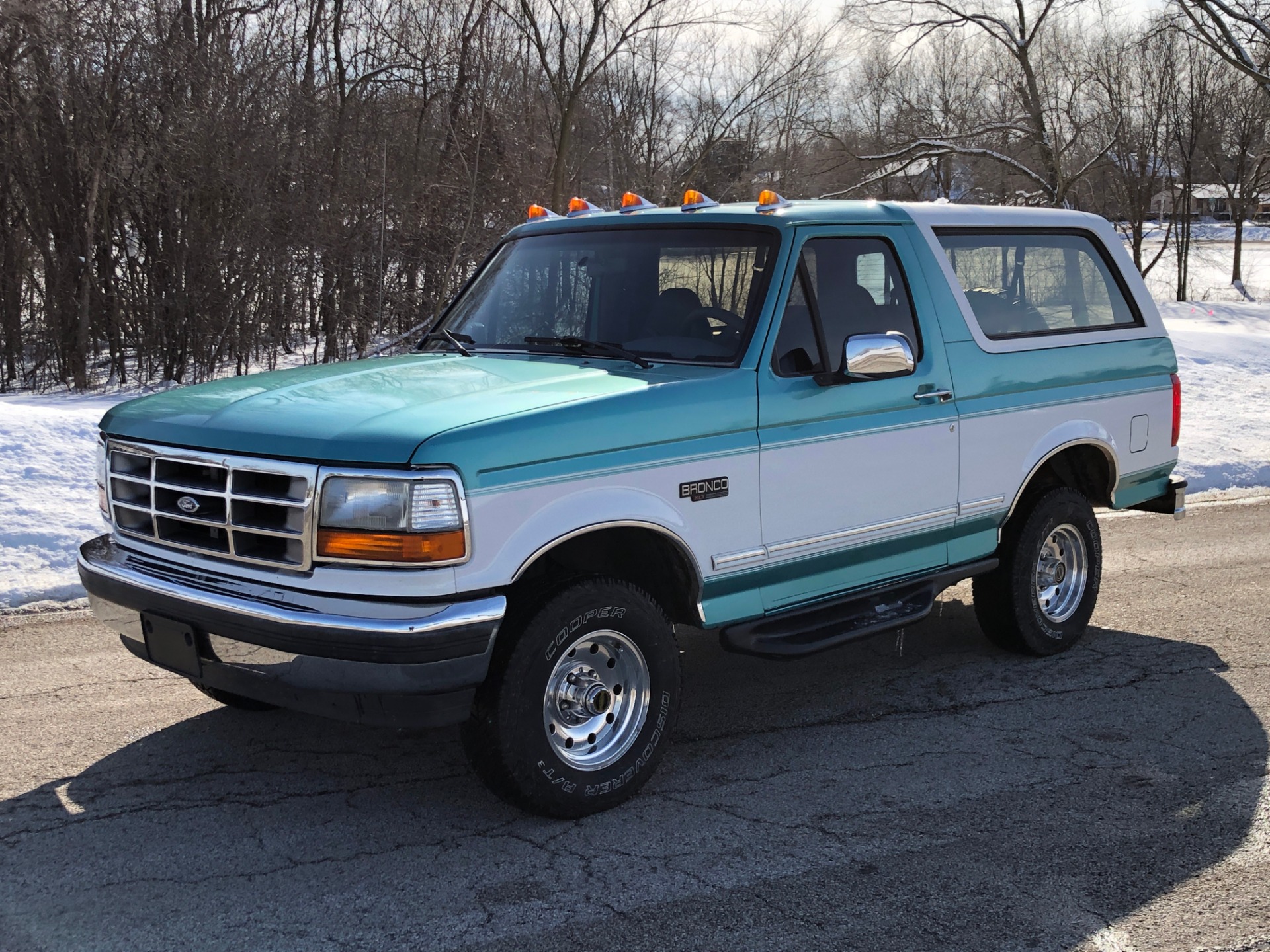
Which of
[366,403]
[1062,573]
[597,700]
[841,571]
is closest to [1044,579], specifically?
[1062,573]

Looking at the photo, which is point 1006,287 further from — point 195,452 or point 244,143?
point 244,143

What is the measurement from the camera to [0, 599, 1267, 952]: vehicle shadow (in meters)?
3.51

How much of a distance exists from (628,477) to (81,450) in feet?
20.6

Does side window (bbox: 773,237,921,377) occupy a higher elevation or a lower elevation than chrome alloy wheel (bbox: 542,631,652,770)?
higher

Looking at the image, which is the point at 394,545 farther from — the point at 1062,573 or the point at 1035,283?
the point at 1062,573

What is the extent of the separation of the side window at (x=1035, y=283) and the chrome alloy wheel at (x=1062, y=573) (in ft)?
3.61

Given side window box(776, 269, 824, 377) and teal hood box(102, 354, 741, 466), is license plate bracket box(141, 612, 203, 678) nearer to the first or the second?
teal hood box(102, 354, 741, 466)

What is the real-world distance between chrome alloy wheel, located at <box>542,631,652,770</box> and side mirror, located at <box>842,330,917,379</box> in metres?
1.42

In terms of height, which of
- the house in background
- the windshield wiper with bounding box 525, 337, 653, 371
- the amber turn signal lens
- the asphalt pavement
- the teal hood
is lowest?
the asphalt pavement

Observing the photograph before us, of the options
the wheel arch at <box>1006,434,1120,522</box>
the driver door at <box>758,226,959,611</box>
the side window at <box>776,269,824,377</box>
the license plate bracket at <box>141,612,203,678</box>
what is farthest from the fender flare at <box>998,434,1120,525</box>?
the license plate bracket at <box>141,612,203,678</box>

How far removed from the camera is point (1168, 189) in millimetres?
29000

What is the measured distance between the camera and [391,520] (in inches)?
145

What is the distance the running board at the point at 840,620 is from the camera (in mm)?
4680

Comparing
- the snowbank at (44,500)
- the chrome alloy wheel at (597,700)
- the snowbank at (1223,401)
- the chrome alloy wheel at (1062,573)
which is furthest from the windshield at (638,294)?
the snowbank at (1223,401)
